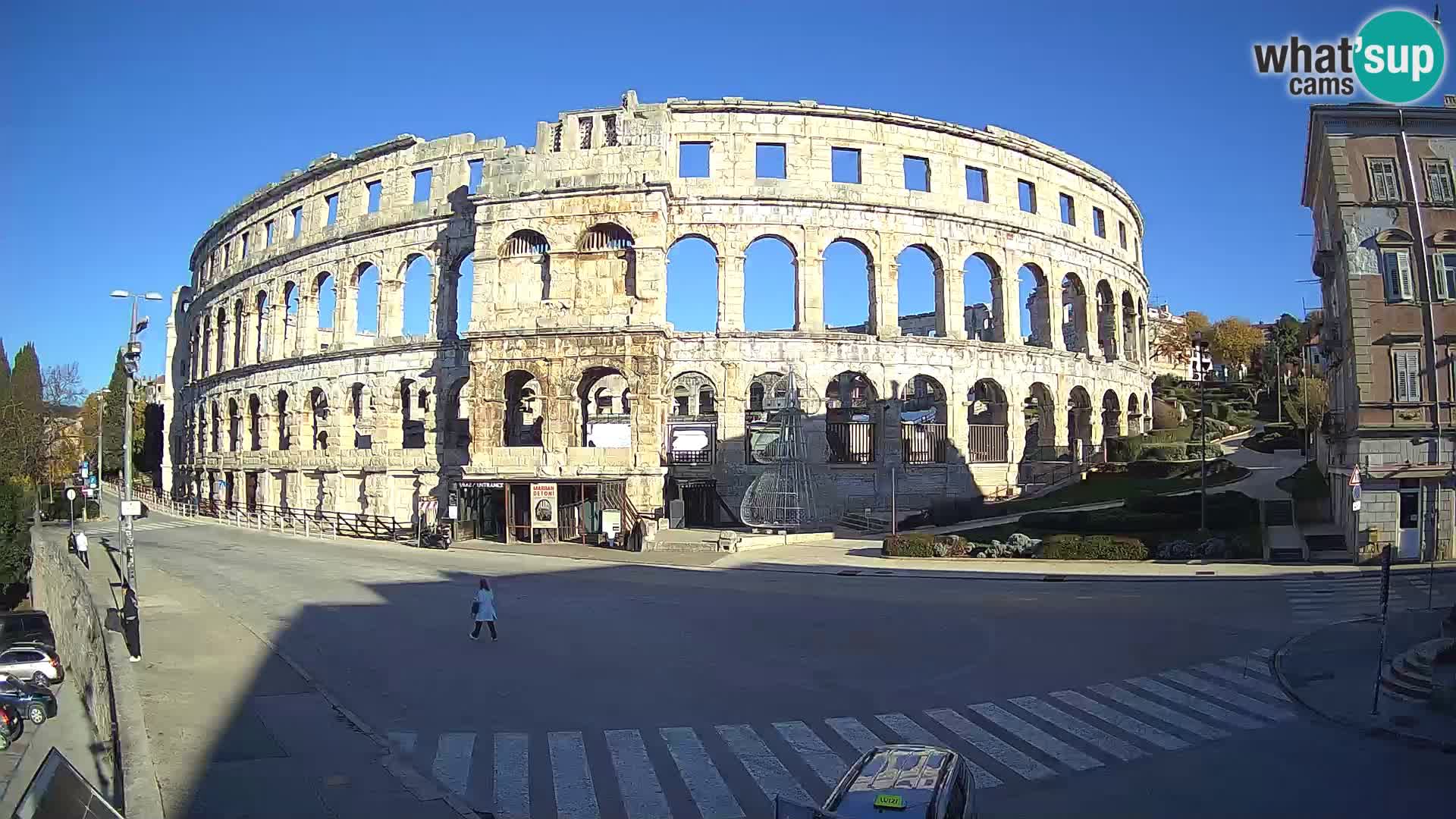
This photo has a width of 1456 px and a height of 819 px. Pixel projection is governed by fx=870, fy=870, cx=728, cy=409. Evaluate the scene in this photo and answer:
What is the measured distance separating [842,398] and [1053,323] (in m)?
14.0

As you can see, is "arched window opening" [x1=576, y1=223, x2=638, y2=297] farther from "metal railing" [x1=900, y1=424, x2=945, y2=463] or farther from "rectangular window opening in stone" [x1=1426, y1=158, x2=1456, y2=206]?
"rectangular window opening in stone" [x1=1426, y1=158, x2=1456, y2=206]

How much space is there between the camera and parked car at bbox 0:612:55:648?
24016mm

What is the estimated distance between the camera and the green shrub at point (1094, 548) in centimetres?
2978

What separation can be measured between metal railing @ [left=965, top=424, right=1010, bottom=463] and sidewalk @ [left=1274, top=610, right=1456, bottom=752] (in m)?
27.3

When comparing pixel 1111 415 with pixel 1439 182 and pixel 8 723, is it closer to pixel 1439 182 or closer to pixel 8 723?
pixel 1439 182

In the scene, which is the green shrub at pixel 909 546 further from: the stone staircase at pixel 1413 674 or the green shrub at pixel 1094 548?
the stone staircase at pixel 1413 674

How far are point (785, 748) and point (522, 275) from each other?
111 ft

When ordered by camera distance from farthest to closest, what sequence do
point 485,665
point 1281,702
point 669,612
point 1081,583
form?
point 1081,583 < point 669,612 < point 485,665 < point 1281,702

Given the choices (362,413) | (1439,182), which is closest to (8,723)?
(362,413)

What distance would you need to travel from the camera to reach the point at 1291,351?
74250 millimetres

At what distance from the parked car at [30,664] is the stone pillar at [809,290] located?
105ft

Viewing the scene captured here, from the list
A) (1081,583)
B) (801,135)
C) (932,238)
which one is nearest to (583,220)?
(801,135)

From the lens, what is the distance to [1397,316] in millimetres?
28500

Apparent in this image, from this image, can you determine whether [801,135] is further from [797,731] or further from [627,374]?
[797,731]
